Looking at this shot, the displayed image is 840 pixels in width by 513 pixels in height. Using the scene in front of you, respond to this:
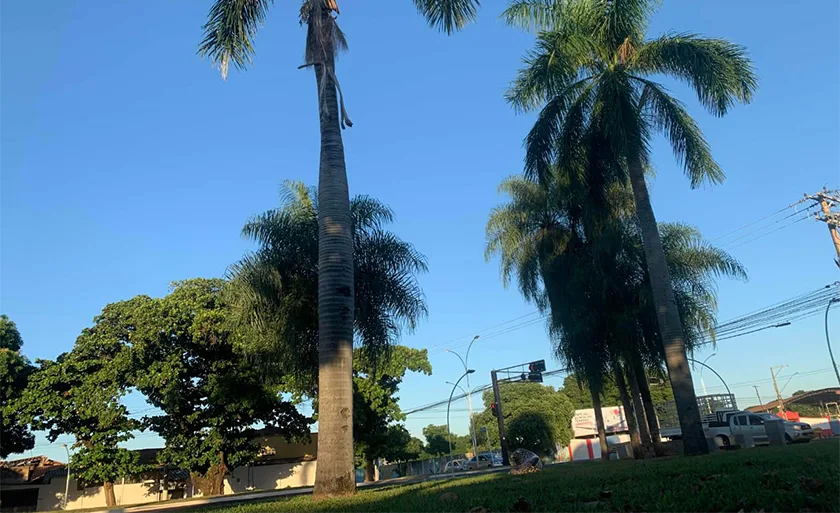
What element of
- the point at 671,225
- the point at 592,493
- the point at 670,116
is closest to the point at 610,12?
the point at 670,116

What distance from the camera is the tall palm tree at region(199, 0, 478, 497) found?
990 cm

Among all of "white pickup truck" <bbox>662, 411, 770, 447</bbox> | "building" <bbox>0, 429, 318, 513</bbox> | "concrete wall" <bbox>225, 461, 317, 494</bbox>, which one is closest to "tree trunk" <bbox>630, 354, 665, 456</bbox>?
"white pickup truck" <bbox>662, 411, 770, 447</bbox>

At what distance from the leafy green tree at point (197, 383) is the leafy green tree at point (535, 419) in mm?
34698

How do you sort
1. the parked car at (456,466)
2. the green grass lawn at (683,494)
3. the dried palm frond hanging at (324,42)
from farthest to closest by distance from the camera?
1. the parked car at (456,466)
2. the dried palm frond hanging at (324,42)
3. the green grass lawn at (683,494)

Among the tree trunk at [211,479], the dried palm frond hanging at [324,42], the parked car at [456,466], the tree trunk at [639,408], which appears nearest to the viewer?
the dried palm frond hanging at [324,42]

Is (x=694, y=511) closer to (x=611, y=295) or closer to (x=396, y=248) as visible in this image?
(x=396, y=248)

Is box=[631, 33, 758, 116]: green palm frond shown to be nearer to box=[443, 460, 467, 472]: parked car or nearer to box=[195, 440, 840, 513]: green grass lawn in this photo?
box=[195, 440, 840, 513]: green grass lawn

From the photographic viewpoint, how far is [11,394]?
96.4ft

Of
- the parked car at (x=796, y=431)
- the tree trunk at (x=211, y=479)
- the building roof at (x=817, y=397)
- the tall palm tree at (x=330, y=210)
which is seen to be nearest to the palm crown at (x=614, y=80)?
the tall palm tree at (x=330, y=210)

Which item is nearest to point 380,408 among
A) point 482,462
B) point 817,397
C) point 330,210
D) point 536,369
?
point 536,369

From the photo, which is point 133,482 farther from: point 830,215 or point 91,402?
point 830,215

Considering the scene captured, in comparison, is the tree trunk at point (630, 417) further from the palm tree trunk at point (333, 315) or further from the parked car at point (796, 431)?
the palm tree trunk at point (333, 315)

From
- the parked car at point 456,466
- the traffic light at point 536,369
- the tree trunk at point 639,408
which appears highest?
the traffic light at point 536,369

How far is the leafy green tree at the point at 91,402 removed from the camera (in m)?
28.9
